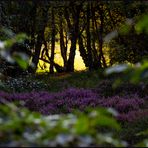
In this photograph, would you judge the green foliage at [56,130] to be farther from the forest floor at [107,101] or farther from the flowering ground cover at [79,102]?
the flowering ground cover at [79,102]

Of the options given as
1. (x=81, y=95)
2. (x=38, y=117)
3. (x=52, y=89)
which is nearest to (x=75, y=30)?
(x=52, y=89)

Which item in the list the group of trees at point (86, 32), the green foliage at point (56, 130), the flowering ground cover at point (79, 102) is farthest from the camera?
the group of trees at point (86, 32)

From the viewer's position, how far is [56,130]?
2113mm

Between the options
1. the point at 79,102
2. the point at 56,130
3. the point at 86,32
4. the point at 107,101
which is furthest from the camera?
the point at 86,32

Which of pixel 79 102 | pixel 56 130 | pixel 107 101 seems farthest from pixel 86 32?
pixel 56 130

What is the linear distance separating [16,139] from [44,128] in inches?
5.6

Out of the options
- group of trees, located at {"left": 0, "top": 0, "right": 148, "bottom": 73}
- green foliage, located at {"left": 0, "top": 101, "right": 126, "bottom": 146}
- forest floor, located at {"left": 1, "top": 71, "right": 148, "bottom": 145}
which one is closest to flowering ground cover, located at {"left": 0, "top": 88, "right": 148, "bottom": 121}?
forest floor, located at {"left": 1, "top": 71, "right": 148, "bottom": 145}

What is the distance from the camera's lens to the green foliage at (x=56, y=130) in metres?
2.05

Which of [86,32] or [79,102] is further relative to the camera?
[86,32]

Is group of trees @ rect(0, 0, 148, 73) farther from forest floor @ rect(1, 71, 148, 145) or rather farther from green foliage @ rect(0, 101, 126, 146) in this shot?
green foliage @ rect(0, 101, 126, 146)

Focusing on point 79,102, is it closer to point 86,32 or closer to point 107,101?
point 107,101

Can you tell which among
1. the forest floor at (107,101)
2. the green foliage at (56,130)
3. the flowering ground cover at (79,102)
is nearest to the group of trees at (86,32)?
the forest floor at (107,101)

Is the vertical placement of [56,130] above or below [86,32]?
below

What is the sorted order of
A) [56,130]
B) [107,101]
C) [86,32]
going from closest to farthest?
[56,130] < [107,101] < [86,32]
